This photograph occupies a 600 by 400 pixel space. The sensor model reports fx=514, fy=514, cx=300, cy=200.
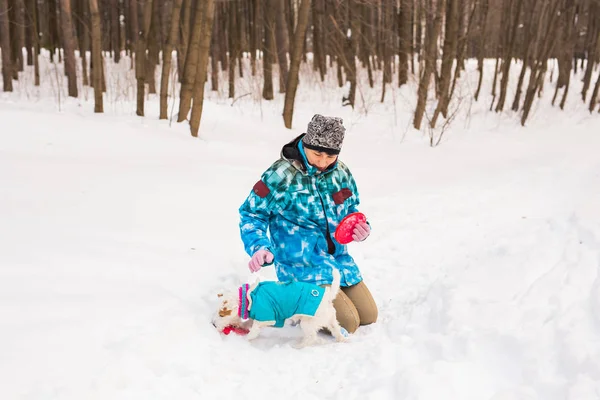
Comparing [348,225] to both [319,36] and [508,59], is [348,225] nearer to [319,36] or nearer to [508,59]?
[508,59]

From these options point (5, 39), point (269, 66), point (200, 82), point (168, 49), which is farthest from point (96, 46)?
point (269, 66)

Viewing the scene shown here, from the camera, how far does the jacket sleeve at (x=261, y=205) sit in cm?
285

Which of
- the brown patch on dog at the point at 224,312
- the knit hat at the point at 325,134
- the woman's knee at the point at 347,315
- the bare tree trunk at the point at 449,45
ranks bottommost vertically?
the woman's knee at the point at 347,315

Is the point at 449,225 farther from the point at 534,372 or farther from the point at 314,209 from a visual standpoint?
the point at 534,372

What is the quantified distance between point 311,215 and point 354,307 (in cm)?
60

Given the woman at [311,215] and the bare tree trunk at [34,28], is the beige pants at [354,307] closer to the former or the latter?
the woman at [311,215]

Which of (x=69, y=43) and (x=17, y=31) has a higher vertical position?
(x=17, y=31)

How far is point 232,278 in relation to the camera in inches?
138

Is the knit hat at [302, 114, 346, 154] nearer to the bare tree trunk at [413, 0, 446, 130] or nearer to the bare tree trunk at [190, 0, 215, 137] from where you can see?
the bare tree trunk at [190, 0, 215, 137]

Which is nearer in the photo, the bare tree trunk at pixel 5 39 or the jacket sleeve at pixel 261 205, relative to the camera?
the jacket sleeve at pixel 261 205

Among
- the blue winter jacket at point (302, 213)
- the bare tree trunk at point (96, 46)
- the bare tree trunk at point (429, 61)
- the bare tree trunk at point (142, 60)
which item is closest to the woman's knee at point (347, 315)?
the blue winter jacket at point (302, 213)

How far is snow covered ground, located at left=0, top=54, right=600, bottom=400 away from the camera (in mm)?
2221

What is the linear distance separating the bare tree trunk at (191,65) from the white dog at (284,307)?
481 cm

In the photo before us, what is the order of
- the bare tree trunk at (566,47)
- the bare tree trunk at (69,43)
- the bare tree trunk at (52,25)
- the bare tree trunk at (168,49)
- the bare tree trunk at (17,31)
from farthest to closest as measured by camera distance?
the bare tree trunk at (52,25)
the bare tree trunk at (566,47)
the bare tree trunk at (17,31)
the bare tree trunk at (69,43)
the bare tree trunk at (168,49)
